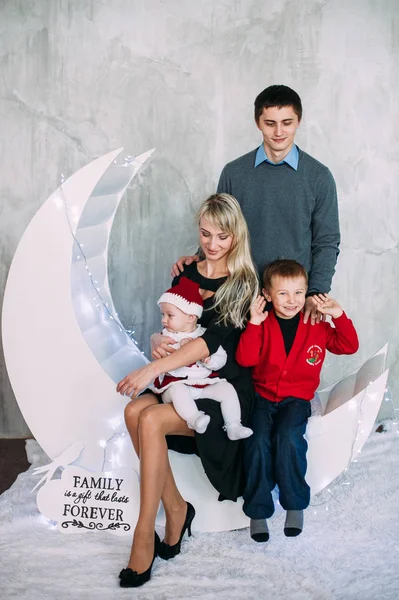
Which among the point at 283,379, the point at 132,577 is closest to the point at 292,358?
the point at 283,379

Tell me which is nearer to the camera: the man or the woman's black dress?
the woman's black dress

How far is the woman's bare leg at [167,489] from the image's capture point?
7.04 feet

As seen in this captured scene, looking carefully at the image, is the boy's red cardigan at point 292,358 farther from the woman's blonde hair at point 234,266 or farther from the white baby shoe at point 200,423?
the white baby shoe at point 200,423

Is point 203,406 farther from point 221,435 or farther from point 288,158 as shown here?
point 288,158

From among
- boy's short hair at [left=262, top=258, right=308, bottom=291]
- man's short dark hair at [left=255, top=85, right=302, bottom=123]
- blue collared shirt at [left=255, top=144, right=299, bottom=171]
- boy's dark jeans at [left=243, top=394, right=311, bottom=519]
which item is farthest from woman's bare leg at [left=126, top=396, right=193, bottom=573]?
man's short dark hair at [left=255, top=85, right=302, bottom=123]

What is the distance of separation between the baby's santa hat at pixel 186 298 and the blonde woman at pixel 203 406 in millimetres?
62

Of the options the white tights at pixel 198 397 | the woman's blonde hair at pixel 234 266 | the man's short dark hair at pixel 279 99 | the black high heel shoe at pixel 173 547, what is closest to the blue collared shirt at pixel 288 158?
the man's short dark hair at pixel 279 99

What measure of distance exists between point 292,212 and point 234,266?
382 mm

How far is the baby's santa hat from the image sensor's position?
2.17 meters

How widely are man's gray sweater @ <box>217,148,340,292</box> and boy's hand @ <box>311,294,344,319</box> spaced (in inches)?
8.5

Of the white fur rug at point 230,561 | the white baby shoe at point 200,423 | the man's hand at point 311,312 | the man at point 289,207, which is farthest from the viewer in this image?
the man at point 289,207

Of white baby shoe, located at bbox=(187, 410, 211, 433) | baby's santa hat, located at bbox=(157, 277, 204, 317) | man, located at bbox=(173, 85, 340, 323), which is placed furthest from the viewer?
man, located at bbox=(173, 85, 340, 323)

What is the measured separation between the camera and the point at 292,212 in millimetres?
2492

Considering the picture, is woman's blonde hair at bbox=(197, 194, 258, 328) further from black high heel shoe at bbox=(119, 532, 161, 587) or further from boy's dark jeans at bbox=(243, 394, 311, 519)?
black high heel shoe at bbox=(119, 532, 161, 587)
